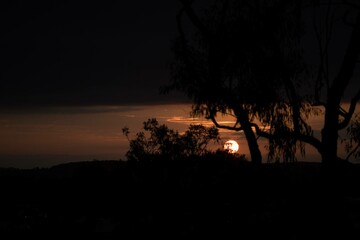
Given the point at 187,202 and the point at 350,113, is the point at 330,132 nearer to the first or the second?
the point at 350,113

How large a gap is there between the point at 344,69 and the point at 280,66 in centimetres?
224

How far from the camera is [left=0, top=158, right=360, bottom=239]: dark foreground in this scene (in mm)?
12461

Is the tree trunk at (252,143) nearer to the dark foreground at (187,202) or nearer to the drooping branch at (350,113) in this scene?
the dark foreground at (187,202)

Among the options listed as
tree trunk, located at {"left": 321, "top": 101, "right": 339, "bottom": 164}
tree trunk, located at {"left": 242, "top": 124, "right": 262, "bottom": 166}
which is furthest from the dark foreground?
tree trunk, located at {"left": 242, "top": 124, "right": 262, "bottom": 166}

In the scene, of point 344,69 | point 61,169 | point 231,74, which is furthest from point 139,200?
point 61,169

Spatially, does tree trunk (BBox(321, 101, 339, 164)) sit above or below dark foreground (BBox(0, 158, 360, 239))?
above

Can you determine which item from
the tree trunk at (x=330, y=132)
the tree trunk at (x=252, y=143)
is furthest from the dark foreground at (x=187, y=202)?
the tree trunk at (x=252, y=143)

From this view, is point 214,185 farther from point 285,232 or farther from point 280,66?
point 285,232

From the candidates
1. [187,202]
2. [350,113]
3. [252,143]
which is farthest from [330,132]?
[187,202]

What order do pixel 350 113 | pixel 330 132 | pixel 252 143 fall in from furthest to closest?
pixel 252 143 < pixel 350 113 < pixel 330 132

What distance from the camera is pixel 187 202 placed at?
15.0m


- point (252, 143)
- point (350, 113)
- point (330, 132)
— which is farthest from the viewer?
point (252, 143)

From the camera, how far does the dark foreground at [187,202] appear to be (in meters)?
12.5

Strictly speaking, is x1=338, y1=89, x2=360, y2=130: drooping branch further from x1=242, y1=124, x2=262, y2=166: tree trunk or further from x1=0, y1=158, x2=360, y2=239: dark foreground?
x1=242, y1=124, x2=262, y2=166: tree trunk
